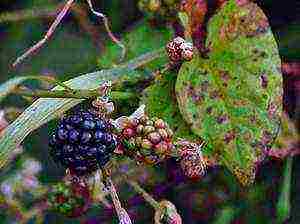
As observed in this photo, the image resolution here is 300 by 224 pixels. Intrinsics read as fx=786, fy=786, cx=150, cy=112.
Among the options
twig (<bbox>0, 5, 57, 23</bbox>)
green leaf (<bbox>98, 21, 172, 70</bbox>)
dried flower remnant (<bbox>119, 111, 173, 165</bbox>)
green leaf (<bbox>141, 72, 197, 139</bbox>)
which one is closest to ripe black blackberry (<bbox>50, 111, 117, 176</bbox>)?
dried flower remnant (<bbox>119, 111, 173, 165</bbox>)

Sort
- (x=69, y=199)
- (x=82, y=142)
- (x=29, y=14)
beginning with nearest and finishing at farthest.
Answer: (x=82, y=142), (x=69, y=199), (x=29, y=14)

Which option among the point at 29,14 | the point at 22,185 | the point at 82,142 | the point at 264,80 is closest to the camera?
the point at 82,142

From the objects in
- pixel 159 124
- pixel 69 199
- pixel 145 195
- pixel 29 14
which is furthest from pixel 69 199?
pixel 29 14

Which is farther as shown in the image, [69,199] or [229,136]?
[69,199]

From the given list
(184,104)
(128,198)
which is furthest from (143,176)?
(184,104)

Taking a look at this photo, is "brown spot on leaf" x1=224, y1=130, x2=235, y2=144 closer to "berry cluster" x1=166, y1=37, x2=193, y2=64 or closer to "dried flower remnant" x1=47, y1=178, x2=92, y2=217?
"berry cluster" x1=166, y1=37, x2=193, y2=64

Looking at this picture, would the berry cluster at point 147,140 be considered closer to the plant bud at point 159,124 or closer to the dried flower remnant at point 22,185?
the plant bud at point 159,124

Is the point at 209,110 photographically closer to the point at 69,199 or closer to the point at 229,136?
the point at 229,136

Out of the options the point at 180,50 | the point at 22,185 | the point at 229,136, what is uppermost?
the point at 180,50

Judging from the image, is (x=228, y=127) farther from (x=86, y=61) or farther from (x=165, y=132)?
(x=86, y=61)
